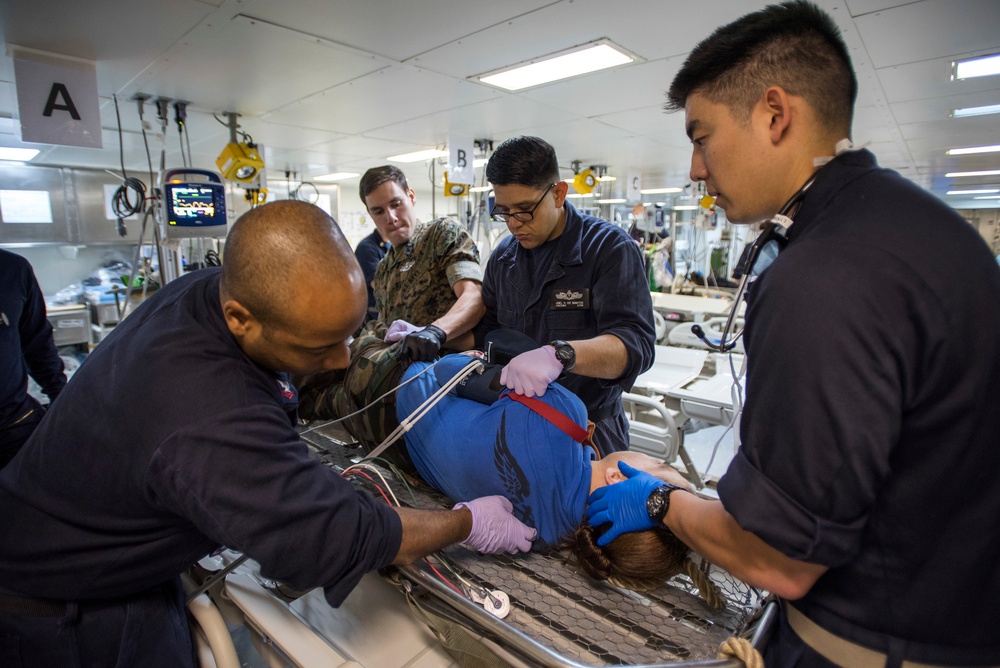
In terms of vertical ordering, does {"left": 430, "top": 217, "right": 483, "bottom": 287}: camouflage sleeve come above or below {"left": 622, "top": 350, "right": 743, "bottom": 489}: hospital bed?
above

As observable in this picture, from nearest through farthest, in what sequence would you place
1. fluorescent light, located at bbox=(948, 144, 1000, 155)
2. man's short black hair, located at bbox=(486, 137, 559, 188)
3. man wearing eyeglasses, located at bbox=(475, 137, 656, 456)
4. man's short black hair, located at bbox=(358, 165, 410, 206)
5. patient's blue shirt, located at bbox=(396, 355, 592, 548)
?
1. patient's blue shirt, located at bbox=(396, 355, 592, 548)
2. man wearing eyeglasses, located at bbox=(475, 137, 656, 456)
3. man's short black hair, located at bbox=(486, 137, 559, 188)
4. man's short black hair, located at bbox=(358, 165, 410, 206)
5. fluorescent light, located at bbox=(948, 144, 1000, 155)

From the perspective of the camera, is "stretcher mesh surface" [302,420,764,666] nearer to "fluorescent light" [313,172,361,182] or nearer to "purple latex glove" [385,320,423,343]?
"purple latex glove" [385,320,423,343]

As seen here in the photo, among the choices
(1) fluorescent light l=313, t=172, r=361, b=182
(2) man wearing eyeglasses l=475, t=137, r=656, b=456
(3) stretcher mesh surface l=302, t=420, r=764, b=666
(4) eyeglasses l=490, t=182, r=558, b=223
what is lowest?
(3) stretcher mesh surface l=302, t=420, r=764, b=666

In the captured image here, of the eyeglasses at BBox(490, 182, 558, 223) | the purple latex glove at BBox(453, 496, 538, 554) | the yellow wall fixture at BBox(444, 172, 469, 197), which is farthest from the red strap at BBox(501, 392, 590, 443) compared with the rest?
the yellow wall fixture at BBox(444, 172, 469, 197)

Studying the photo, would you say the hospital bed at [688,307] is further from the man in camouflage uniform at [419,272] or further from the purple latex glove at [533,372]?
the purple latex glove at [533,372]

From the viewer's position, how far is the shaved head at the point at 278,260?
1012mm

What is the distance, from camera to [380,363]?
2.13 meters

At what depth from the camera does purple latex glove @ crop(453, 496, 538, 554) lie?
4.79 feet

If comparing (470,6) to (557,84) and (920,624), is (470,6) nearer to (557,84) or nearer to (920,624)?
(557,84)

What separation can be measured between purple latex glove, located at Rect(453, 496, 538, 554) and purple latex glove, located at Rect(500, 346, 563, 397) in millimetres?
368

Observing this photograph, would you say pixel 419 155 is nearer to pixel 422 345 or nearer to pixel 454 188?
pixel 454 188

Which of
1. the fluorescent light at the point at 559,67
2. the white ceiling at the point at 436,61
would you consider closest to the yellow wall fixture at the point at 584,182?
the white ceiling at the point at 436,61

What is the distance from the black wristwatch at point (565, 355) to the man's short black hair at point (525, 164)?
2.19 feet

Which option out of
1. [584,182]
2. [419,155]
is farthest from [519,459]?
[419,155]
